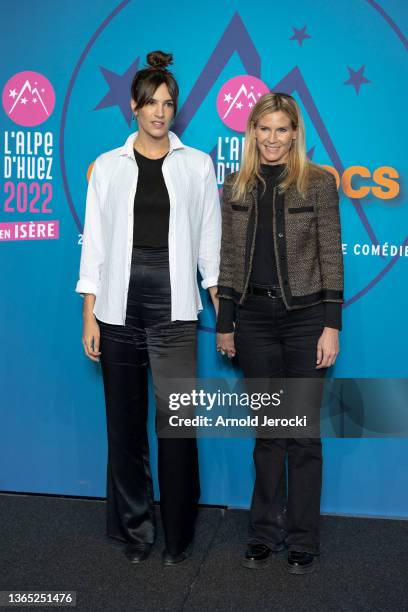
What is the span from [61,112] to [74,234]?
0.51 m

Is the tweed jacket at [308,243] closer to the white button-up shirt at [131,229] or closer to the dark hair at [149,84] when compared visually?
the white button-up shirt at [131,229]

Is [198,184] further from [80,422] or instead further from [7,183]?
[80,422]

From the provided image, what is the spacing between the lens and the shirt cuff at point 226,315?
2.57 m

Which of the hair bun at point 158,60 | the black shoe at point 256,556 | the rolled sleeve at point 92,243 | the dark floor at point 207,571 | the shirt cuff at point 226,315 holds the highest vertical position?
the hair bun at point 158,60

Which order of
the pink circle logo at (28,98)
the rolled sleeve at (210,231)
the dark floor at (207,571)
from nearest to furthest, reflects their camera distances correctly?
1. the dark floor at (207,571)
2. the rolled sleeve at (210,231)
3. the pink circle logo at (28,98)

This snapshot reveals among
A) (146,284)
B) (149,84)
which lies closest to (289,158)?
(149,84)

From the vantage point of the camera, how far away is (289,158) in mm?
2471

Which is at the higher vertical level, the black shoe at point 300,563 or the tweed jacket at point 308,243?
the tweed jacket at point 308,243

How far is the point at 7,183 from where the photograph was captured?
10.3ft

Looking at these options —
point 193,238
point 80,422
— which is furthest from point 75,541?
point 193,238

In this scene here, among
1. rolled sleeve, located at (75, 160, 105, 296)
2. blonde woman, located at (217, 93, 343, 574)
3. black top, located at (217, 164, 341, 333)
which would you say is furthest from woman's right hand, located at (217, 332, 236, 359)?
rolled sleeve, located at (75, 160, 105, 296)

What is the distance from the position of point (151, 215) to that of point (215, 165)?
56cm

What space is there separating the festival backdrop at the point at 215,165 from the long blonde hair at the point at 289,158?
433 mm

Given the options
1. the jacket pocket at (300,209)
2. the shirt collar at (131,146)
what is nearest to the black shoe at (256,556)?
the jacket pocket at (300,209)
